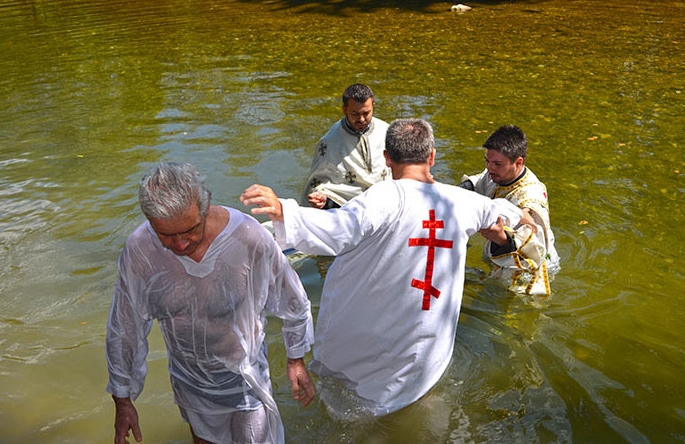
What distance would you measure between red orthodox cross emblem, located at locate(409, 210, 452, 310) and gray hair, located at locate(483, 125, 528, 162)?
1.74 metres

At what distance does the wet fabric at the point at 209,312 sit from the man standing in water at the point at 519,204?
7.39ft

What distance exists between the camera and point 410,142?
3.56 metres

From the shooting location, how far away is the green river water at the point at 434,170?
15.9ft

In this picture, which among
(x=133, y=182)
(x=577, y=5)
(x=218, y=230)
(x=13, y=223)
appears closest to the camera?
(x=218, y=230)

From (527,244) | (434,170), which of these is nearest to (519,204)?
(527,244)

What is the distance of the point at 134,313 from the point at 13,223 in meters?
5.54

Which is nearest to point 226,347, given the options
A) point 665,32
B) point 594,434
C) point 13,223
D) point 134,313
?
point 134,313

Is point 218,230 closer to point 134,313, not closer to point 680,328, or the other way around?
point 134,313

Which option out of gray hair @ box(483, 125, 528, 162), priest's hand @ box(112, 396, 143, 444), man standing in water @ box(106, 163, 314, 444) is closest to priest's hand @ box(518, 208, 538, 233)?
gray hair @ box(483, 125, 528, 162)

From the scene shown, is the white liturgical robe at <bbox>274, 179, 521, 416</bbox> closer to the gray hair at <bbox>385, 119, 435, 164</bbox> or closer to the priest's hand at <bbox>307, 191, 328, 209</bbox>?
the gray hair at <bbox>385, 119, 435, 164</bbox>

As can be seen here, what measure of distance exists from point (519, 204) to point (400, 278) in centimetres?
199

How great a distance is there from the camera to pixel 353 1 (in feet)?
74.2

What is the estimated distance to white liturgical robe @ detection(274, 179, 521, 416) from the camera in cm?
351

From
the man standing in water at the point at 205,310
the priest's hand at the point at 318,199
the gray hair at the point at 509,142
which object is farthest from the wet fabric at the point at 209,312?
the priest's hand at the point at 318,199
